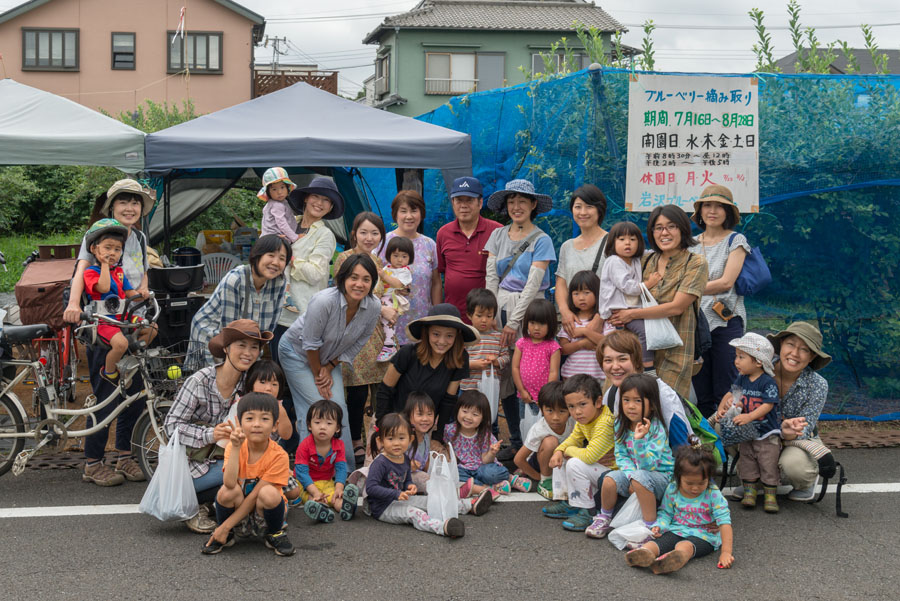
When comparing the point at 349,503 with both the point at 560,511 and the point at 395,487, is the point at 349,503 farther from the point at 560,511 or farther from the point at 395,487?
the point at 560,511

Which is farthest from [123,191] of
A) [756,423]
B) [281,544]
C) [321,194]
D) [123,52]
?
[123,52]

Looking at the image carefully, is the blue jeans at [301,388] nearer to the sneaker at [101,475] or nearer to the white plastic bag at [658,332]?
the sneaker at [101,475]

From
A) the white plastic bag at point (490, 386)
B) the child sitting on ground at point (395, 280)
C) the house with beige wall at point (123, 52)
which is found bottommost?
the white plastic bag at point (490, 386)

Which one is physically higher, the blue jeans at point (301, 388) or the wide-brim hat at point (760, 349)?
the wide-brim hat at point (760, 349)

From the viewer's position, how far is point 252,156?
256 inches

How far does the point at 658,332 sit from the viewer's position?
4.77 meters

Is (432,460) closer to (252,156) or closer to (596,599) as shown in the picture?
(596,599)

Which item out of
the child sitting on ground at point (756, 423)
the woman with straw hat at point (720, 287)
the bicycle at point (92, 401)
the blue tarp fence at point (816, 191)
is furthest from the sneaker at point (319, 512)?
the blue tarp fence at point (816, 191)

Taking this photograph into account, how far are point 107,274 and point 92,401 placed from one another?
2.49 feet

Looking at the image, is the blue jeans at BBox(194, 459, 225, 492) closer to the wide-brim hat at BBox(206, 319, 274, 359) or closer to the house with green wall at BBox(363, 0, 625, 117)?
the wide-brim hat at BBox(206, 319, 274, 359)

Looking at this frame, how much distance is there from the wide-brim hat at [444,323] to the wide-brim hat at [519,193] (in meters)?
0.97

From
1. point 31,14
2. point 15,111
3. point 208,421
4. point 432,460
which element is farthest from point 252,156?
point 31,14

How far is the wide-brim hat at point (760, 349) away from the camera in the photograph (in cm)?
456

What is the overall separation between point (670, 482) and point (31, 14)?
3067 centimetres
